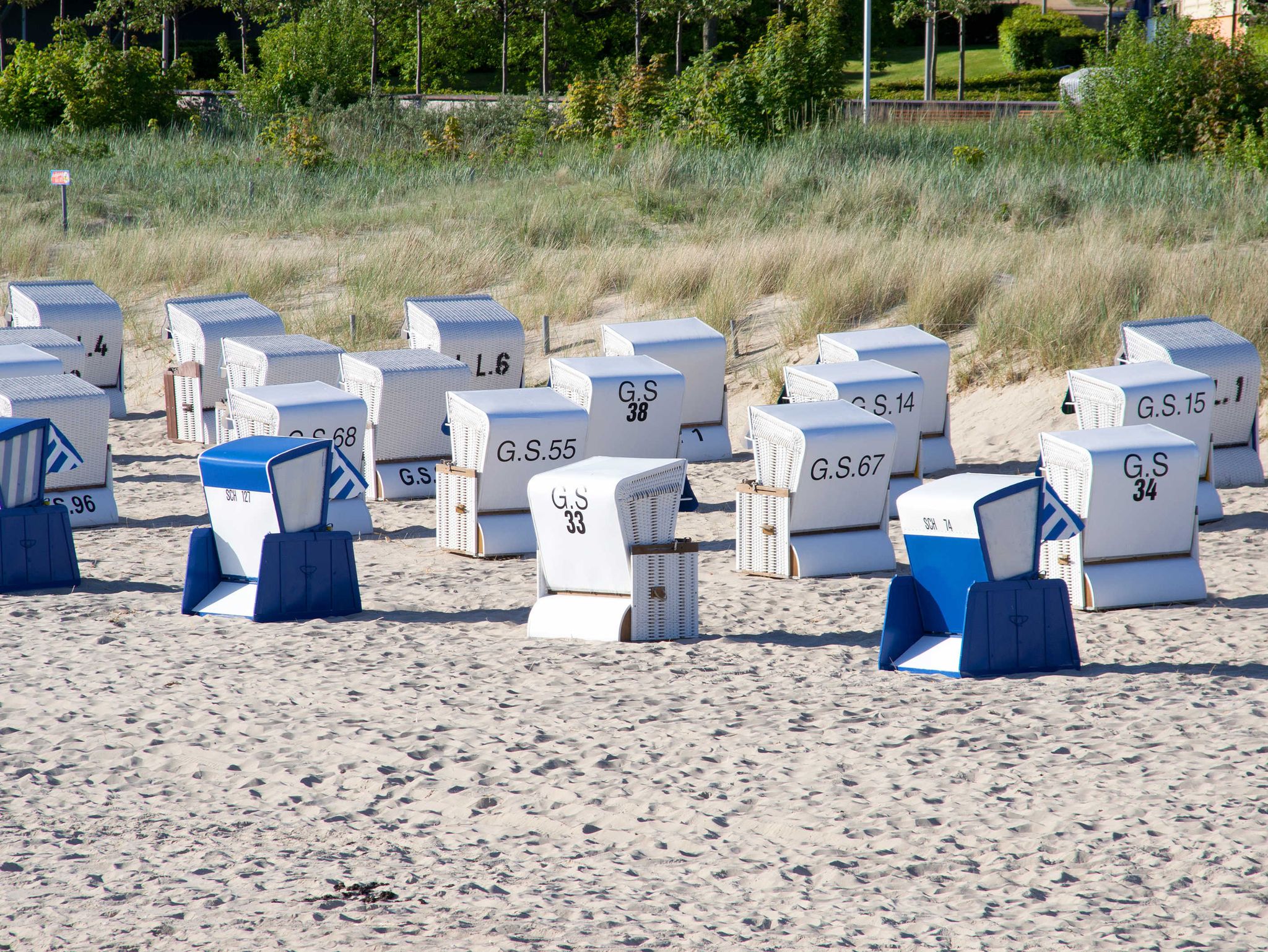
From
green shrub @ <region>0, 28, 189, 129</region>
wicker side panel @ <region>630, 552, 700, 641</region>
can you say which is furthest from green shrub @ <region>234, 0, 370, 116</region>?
wicker side panel @ <region>630, 552, 700, 641</region>

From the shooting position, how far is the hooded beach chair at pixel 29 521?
775 cm

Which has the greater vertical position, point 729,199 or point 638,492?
point 729,199

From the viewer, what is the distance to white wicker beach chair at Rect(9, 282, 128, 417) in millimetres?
13961

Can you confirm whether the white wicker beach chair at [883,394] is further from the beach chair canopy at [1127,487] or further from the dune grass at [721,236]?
the dune grass at [721,236]

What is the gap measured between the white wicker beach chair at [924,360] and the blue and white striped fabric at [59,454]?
5.51 metres

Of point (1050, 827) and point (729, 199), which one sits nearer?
point (1050, 827)

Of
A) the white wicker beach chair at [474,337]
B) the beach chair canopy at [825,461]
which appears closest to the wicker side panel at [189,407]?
the white wicker beach chair at [474,337]

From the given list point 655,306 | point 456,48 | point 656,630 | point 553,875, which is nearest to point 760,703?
point 656,630

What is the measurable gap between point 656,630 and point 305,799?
2440mm

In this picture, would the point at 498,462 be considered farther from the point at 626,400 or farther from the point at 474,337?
the point at 474,337

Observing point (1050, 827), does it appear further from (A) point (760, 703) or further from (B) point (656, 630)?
(B) point (656, 630)

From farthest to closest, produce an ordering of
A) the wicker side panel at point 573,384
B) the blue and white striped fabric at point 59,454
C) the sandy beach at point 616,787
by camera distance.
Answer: the wicker side panel at point 573,384 < the blue and white striped fabric at point 59,454 < the sandy beach at point 616,787

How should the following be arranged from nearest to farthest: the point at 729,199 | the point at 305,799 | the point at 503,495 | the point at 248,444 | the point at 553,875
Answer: the point at 553,875, the point at 305,799, the point at 248,444, the point at 503,495, the point at 729,199

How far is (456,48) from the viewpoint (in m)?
45.5
